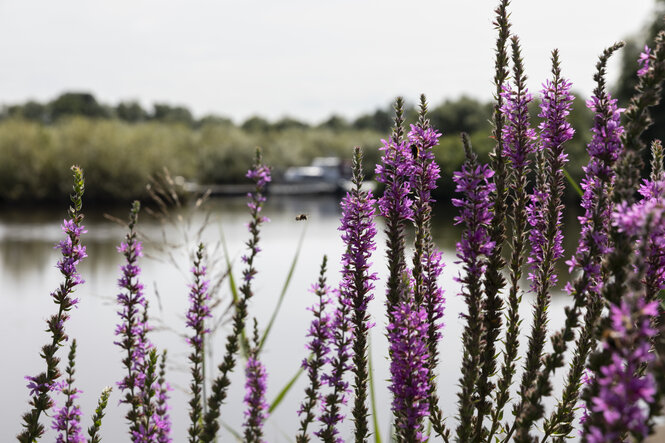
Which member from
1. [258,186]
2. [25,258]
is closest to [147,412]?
[258,186]

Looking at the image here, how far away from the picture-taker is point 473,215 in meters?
1.95

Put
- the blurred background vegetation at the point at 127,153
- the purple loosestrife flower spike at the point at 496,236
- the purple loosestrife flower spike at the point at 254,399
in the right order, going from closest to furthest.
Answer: the purple loosestrife flower spike at the point at 254,399 → the purple loosestrife flower spike at the point at 496,236 → the blurred background vegetation at the point at 127,153

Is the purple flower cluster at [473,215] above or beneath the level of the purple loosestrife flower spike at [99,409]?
above

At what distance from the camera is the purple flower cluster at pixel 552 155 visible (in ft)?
8.24

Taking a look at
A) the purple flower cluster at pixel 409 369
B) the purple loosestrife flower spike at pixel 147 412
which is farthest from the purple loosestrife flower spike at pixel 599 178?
the purple loosestrife flower spike at pixel 147 412

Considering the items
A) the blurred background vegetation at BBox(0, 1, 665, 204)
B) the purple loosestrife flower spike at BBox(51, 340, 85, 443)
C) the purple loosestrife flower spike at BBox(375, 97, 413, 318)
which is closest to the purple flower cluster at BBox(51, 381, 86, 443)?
the purple loosestrife flower spike at BBox(51, 340, 85, 443)

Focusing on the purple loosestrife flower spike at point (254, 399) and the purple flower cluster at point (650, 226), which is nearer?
the purple flower cluster at point (650, 226)

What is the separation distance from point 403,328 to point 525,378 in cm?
69

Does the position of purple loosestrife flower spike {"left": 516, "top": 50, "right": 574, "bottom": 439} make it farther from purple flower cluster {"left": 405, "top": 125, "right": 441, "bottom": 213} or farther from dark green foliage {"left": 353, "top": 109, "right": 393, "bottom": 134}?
dark green foliage {"left": 353, "top": 109, "right": 393, "bottom": 134}

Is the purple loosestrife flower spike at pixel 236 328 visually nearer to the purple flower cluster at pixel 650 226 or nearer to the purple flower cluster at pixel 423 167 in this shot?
the purple flower cluster at pixel 423 167

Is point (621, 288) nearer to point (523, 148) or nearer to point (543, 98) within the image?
point (523, 148)

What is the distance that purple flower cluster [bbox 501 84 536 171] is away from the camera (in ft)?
8.11

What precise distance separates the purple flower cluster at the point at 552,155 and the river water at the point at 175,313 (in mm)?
287

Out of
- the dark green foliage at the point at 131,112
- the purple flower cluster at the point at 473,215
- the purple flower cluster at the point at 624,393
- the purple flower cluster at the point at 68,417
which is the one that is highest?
the dark green foliage at the point at 131,112
